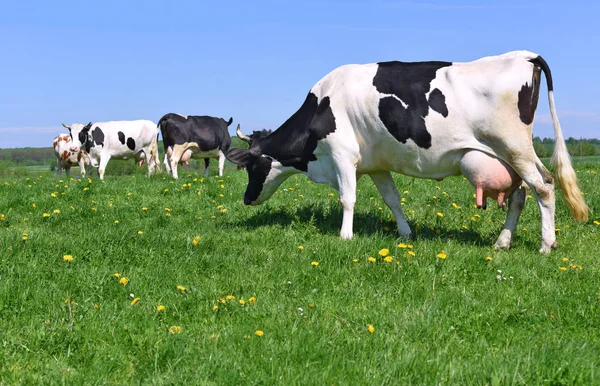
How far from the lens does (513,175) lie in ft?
25.5

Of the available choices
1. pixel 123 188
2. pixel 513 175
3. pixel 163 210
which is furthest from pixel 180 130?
pixel 513 175

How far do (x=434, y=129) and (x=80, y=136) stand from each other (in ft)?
66.5

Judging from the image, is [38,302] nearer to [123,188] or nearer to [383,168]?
[383,168]

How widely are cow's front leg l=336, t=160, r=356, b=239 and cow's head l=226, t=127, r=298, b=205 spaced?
1240 mm

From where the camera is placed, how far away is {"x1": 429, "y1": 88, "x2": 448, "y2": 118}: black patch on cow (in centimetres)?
769

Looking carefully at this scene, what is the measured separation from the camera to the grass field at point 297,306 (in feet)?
13.4

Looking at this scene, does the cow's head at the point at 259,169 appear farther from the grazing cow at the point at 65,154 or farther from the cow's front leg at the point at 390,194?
the grazing cow at the point at 65,154

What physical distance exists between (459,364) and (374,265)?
2.38 meters

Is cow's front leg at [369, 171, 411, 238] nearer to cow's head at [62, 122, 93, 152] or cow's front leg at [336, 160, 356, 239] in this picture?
cow's front leg at [336, 160, 356, 239]

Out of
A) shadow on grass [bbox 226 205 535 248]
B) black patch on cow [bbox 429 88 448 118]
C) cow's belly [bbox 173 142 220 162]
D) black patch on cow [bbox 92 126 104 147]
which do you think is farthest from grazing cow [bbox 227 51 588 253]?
black patch on cow [bbox 92 126 104 147]

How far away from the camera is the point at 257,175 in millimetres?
9914

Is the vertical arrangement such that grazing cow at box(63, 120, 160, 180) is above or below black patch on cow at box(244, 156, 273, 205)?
above

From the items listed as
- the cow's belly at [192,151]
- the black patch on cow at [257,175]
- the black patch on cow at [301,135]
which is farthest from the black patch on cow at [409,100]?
the cow's belly at [192,151]

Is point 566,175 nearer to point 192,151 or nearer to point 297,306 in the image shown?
point 297,306
